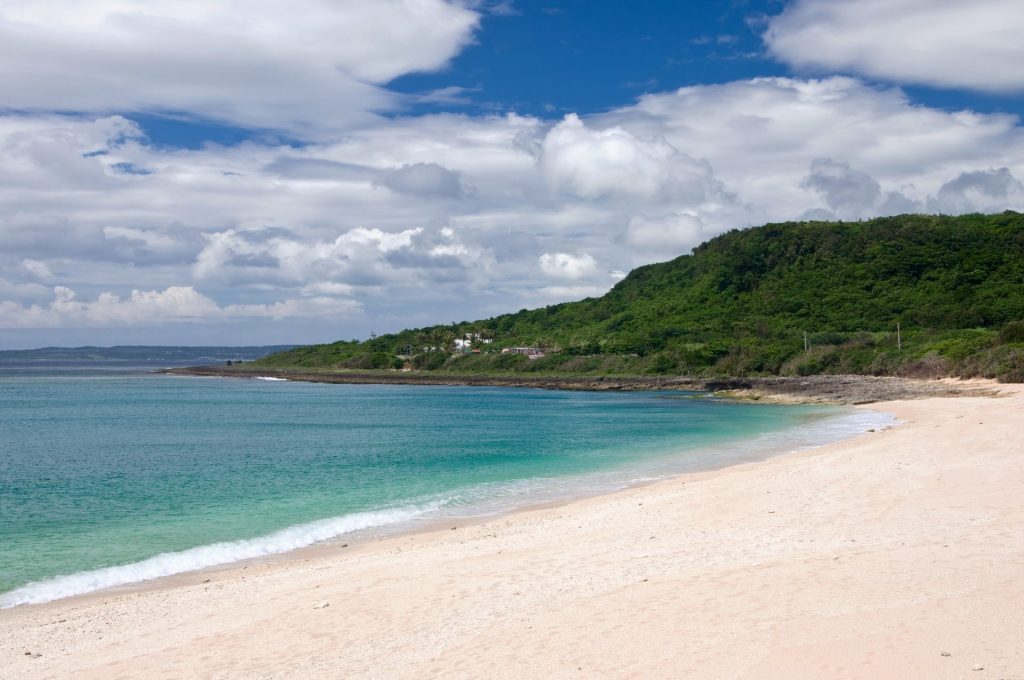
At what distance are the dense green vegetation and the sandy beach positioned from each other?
55.2 m

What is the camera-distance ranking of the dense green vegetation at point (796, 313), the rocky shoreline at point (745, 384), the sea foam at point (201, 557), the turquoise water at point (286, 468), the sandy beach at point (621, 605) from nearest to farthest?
the sandy beach at point (621, 605)
the sea foam at point (201, 557)
the turquoise water at point (286, 468)
the rocky shoreline at point (745, 384)
the dense green vegetation at point (796, 313)

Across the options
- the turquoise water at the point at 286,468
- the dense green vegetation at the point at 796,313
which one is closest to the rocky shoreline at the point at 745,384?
the dense green vegetation at the point at 796,313

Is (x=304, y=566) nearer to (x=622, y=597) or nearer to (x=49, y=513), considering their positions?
(x=622, y=597)

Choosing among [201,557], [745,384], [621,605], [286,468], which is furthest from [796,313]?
[621,605]

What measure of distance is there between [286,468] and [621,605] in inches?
839

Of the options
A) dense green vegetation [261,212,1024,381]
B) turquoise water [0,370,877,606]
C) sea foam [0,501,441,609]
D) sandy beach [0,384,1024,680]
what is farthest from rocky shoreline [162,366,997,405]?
sea foam [0,501,441,609]

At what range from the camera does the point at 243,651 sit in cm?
848

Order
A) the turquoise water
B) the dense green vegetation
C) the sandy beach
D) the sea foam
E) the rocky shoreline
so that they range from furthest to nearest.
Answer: the dense green vegetation < the rocky shoreline < the turquoise water < the sea foam < the sandy beach

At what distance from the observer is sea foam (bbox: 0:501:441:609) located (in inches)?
486

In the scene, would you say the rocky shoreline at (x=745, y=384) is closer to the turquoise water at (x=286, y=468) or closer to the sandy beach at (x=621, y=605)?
the turquoise water at (x=286, y=468)

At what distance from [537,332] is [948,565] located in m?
134

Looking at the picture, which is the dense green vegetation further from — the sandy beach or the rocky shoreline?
the sandy beach

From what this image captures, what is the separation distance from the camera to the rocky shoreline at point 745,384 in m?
54.3

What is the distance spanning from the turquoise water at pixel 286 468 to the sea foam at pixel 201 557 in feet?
0.16
